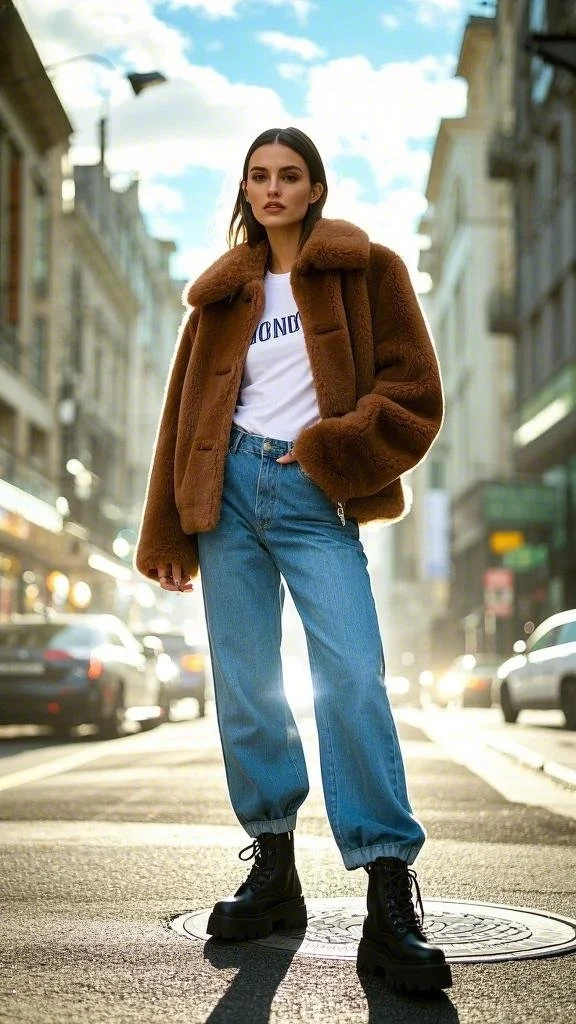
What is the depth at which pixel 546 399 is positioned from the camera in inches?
1508

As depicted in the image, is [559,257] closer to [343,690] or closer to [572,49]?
[572,49]

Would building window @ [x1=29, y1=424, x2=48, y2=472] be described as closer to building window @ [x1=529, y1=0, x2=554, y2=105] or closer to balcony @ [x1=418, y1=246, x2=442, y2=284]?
building window @ [x1=529, y1=0, x2=554, y2=105]

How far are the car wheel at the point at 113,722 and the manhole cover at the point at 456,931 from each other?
38.6 ft

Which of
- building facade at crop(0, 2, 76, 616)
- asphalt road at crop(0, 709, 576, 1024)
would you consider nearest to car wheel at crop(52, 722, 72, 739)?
asphalt road at crop(0, 709, 576, 1024)

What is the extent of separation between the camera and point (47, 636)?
16.1 metres

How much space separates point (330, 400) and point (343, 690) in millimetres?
702

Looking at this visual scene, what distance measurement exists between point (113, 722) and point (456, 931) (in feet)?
41.1

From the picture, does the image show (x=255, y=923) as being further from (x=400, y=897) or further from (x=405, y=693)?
(x=405, y=693)

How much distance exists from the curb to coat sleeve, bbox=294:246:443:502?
5.23m

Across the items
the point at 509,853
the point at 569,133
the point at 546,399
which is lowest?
the point at 509,853

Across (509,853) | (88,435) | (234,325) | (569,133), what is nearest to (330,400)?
(234,325)

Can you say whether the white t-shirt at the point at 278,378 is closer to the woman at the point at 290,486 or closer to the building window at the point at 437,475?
the woman at the point at 290,486

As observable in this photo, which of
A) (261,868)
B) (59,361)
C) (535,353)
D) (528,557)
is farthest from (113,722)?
(59,361)

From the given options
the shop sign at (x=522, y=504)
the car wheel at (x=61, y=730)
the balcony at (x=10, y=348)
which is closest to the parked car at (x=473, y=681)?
the shop sign at (x=522, y=504)
